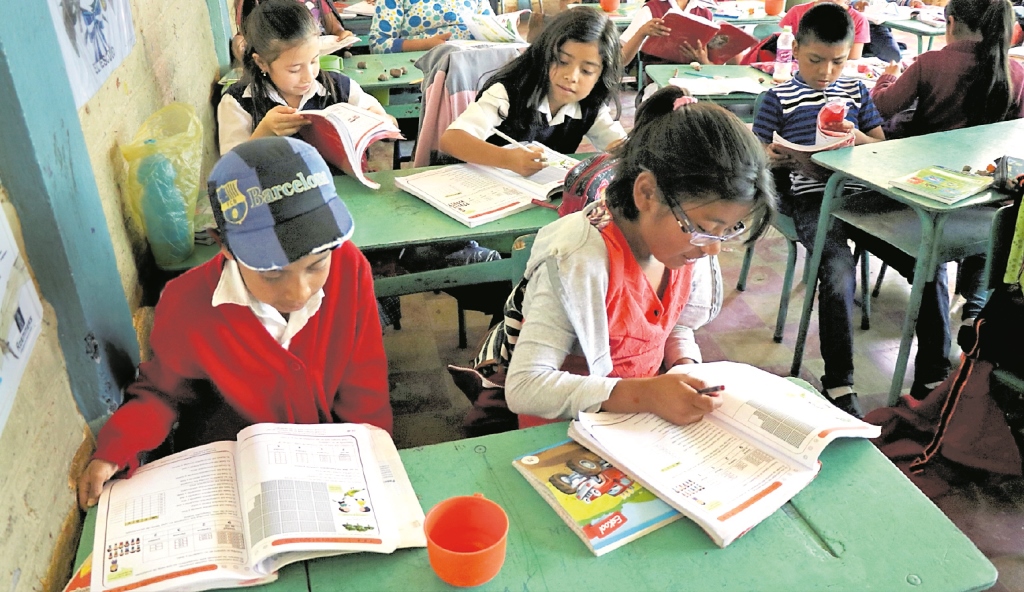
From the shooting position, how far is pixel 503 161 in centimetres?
212

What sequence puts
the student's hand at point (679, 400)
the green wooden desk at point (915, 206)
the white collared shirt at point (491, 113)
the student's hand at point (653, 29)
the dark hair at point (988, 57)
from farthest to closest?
the student's hand at point (653, 29) < the dark hair at point (988, 57) < the white collared shirt at point (491, 113) < the green wooden desk at point (915, 206) < the student's hand at point (679, 400)

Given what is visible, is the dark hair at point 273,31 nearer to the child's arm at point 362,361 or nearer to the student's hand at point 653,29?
the child's arm at point 362,361

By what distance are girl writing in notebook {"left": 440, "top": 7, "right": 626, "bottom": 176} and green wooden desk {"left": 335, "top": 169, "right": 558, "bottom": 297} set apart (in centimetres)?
28

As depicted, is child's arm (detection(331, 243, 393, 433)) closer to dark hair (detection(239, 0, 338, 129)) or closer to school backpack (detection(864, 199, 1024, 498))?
dark hair (detection(239, 0, 338, 129))

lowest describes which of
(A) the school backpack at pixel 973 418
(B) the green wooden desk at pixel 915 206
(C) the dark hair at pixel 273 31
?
(A) the school backpack at pixel 973 418

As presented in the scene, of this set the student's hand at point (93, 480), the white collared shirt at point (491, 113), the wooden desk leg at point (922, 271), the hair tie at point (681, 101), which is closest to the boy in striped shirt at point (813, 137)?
the wooden desk leg at point (922, 271)

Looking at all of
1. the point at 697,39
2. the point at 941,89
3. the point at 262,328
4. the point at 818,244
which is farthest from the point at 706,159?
the point at 697,39

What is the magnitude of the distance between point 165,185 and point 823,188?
208cm

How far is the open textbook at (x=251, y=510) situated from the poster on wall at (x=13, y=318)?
0.69ft

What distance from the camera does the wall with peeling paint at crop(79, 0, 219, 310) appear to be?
1446 millimetres

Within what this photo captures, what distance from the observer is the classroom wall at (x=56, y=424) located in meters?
0.92

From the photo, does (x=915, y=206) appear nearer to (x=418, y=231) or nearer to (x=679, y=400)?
(x=679, y=400)

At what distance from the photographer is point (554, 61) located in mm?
2178

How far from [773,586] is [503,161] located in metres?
Result: 1.47
